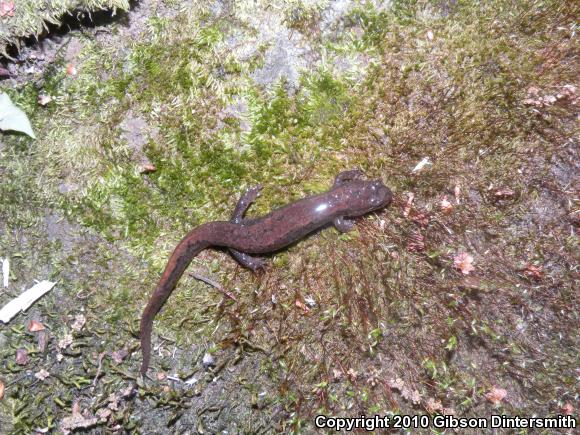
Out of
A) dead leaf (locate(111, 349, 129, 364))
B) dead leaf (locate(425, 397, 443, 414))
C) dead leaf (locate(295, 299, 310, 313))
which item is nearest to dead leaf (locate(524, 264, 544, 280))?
dead leaf (locate(425, 397, 443, 414))

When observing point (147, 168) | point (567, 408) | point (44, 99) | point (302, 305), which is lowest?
point (567, 408)

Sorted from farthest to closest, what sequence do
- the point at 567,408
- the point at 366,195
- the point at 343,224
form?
the point at 343,224, the point at 366,195, the point at 567,408

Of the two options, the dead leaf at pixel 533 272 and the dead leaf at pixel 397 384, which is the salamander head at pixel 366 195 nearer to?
the dead leaf at pixel 533 272

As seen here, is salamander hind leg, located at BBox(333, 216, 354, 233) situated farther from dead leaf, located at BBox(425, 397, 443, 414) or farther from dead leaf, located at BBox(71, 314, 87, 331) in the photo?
dead leaf, located at BBox(71, 314, 87, 331)

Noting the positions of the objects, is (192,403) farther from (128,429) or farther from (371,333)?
(371,333)

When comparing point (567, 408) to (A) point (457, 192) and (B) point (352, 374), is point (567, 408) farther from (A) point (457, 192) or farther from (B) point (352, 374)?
(A) point (457, 192)

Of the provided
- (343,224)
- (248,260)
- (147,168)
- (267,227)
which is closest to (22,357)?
(147,168)

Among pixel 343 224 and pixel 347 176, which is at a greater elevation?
pixel 347 176

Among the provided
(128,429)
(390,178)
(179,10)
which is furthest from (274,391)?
(179,10)
